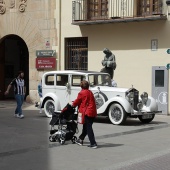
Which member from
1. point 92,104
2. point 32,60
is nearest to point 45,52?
point 32,60

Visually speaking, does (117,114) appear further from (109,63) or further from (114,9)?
(114,9)

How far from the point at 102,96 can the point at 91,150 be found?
535 centimetres

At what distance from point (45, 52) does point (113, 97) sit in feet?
27.8

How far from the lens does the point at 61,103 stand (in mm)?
16312

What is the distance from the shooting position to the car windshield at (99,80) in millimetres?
15906

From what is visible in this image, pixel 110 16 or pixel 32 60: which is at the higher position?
pixel 110 16

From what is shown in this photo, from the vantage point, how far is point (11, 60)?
2761 cm

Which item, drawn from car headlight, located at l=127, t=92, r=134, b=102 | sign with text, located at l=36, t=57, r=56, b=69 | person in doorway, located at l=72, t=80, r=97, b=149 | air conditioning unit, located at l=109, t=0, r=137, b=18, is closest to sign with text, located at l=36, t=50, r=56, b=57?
sign with text, located at l=36, t=57, r=56, b=69

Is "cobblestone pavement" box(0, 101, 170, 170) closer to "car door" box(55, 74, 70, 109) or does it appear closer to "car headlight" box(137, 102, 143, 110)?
"car headlight" box(137, 102, 143, 110)

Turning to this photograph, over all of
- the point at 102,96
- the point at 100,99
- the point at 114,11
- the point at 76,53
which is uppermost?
the point at 114,11

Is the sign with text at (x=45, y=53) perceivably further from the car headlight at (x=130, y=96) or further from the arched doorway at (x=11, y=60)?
the car headlight at (x=130, y=96)

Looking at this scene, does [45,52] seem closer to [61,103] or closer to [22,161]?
[61,103]

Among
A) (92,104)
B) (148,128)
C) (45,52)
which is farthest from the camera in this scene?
(45,52)

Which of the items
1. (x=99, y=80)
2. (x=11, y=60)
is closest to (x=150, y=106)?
(x=99, y=80)
